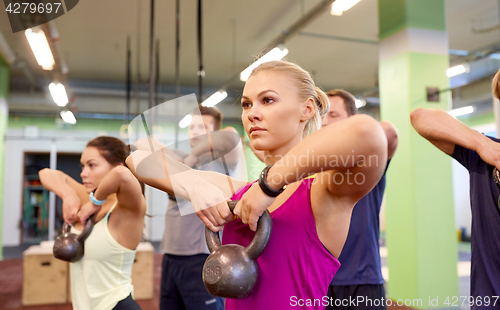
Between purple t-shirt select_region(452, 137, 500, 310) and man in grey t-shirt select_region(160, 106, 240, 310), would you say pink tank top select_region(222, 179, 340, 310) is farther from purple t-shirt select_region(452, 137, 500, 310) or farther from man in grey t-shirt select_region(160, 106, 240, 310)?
man in grey t-shirt select_region(160, 106, 240, 310)

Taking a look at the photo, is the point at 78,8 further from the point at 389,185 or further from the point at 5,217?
the point at 5,217

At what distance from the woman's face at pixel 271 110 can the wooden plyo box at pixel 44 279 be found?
427cm

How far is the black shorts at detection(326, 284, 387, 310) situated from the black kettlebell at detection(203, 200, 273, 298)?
109 cm

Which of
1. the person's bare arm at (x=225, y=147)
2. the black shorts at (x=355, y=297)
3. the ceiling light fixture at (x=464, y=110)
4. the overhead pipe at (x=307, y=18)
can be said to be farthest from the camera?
the ceiling light fixture at (x=464, y=110)

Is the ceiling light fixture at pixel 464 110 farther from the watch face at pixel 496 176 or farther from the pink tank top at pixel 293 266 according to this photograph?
the pink tank top at pixel 293 266

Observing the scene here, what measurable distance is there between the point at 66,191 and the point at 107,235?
0.39 m

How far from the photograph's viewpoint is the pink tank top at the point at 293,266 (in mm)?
972

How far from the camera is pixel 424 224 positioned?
161 inches

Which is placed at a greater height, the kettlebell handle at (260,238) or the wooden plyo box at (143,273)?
the kettlebell handle at (260,238)

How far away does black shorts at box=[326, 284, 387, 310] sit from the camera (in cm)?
181

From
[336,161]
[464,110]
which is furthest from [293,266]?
[464,110]

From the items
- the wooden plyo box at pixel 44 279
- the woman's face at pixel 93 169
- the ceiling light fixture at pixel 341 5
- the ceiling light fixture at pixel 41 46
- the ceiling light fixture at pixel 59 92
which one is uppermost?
the ceiling light fixture at pixel 341 5

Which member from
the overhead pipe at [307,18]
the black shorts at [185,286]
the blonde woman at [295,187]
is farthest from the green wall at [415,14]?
the blonde woman at [295,187]

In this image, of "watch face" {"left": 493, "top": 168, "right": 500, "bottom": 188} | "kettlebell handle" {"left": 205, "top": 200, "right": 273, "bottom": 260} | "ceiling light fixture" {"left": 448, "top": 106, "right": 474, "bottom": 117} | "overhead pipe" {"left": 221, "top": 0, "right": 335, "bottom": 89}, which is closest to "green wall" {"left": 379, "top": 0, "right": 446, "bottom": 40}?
"overhead pipe" {"left": 221, "top": 0, "right": 335, "bottom": 89}
